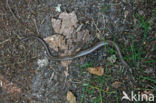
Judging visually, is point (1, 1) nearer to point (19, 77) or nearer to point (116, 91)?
point (19, 77)

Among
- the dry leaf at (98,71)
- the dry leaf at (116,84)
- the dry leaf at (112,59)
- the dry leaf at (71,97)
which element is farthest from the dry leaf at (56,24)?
the dry leaf at (116,84)

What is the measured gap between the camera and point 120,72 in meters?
2.91

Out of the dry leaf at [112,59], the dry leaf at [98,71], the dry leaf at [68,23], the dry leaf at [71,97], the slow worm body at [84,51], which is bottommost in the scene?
the dry leaf at [71,97]

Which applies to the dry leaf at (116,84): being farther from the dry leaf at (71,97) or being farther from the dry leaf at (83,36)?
the dry leaf at (83,36)

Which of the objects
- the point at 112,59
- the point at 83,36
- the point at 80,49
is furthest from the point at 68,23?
the point at 112,59

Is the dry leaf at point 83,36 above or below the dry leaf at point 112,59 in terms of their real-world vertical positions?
above

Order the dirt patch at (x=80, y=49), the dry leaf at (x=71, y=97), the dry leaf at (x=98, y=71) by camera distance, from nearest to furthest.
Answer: the dirt patch at (x=80, y=49), the dry leaf at (x=98, y=71), the dry leaf at (x=71, y=97)

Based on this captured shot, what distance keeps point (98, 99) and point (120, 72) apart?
67 cm

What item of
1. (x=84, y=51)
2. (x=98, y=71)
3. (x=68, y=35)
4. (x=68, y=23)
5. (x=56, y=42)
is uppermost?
(x=68, y=23)

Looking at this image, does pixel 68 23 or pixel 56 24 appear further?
pixel 56 24

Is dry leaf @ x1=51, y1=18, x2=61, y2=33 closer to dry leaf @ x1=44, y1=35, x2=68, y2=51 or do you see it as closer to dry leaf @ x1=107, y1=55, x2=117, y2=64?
dry leaf @ x1=44, y1=35, x2=68, y2=51

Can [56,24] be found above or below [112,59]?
above

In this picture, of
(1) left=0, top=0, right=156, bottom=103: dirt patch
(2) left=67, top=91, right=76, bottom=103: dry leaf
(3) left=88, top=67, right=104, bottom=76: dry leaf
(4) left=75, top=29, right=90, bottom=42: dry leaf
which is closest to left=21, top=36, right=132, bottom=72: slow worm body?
(1) left=0, top=0, right=156, bottom=103: dirt patch

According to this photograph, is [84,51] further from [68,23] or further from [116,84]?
[116,84]
